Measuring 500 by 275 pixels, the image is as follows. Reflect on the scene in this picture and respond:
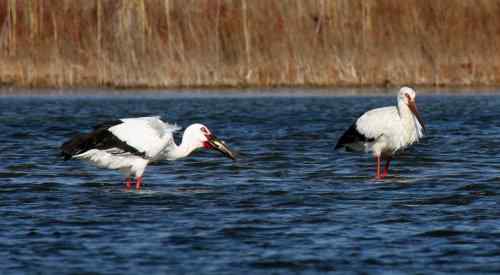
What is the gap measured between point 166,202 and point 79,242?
274 centimetres

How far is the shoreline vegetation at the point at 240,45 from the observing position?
3856 centimetres

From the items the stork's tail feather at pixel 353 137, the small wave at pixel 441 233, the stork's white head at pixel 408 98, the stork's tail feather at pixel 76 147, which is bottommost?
the small wave at pixel 441 233

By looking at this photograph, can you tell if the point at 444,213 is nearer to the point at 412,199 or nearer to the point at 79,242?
the point at 412,199

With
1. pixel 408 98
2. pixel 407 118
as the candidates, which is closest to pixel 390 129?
pixel 407 118

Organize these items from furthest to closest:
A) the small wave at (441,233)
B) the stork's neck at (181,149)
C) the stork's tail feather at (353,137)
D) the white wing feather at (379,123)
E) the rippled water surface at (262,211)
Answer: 1. the stork's tail feather at (353,137)
2. the white wing feather at (379,123)
3. the stork's neck at (181,149)
4. the small wave at (441,233)
5. the rippled water surface at (262,211)

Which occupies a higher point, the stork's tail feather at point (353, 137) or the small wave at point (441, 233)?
the stork's tail feather at point (353, 137)

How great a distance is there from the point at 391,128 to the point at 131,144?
3678 mm

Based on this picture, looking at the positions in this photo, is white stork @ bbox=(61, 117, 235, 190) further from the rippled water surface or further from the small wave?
the small wave

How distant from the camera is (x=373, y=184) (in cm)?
1426

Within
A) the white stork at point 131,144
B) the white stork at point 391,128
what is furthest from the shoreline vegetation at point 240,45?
the white stork at point 131,144

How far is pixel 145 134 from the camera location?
13.2 meters

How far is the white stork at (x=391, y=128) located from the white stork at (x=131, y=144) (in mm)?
2610

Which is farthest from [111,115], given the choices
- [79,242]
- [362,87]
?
[79,242]

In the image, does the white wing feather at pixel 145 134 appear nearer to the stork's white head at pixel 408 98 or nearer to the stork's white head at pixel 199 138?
the stork's white head at pixel 199 138
